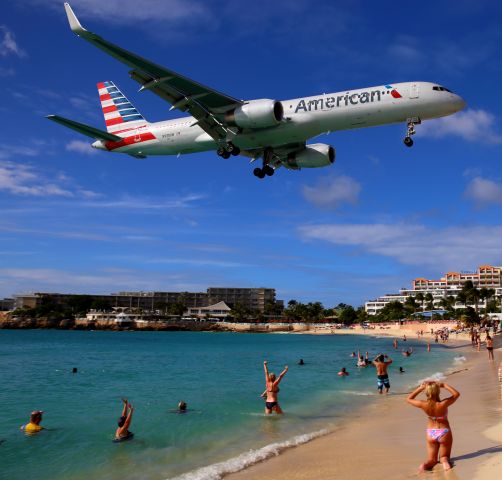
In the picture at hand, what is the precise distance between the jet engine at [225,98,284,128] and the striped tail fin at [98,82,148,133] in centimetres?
937

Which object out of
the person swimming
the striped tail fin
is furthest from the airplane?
the person swimming

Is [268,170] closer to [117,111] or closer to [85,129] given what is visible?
[85,129]

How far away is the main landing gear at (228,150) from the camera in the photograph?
2832 cm

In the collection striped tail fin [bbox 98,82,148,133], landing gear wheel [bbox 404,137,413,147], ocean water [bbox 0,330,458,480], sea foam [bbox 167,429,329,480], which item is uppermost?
striped tail fin [bbox 98,82,148,133]

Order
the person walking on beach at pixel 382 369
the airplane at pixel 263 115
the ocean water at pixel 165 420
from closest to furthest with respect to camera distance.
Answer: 1. the ocean water at pixel 165 420
2. the person walking on beach at pixel 382 369
3. the airplane at pixel 263 115

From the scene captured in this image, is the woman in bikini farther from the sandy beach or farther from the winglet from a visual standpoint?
the winglet

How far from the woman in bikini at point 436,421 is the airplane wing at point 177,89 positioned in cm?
1899

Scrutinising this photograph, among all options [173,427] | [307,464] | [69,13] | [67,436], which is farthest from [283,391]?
[69,13]

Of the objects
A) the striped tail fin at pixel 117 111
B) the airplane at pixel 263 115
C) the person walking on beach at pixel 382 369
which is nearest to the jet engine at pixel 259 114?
the airplane at pixel 263 115

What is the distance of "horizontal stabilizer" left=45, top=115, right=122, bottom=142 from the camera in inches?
1022

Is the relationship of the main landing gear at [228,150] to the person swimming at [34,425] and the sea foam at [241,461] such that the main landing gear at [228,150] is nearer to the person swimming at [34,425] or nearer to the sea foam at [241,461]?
the person swimming at [34,425]

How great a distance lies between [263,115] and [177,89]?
4617 mm

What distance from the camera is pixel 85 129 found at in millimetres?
29000

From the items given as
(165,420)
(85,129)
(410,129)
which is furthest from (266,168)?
(165,420)
